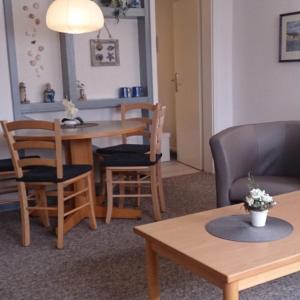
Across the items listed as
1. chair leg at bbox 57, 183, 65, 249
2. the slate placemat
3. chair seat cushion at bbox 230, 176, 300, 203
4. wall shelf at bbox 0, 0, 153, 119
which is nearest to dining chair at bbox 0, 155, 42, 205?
wall shelf at bbox 0, 0, 153, 119

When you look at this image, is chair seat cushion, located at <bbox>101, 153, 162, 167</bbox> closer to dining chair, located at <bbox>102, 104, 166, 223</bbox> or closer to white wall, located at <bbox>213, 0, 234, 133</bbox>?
dining chair, located at <bbox>102, 104, 166, 223</bbox>

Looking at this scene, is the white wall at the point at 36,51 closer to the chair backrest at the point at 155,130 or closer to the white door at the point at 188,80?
the chair backrest at the point at 155,130

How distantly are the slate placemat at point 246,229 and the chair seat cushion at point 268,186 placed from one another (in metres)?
0.82

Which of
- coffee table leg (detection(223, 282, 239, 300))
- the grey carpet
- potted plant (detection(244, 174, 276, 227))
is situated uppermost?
potted plant (detection(244, 174, 276, 227))

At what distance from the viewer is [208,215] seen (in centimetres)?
229

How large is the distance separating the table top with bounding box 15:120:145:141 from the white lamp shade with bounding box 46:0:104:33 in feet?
2.57

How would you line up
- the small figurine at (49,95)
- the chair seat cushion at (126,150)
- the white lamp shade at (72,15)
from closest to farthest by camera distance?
the white lamp shade at (72,15), the chair seat cushion at (126,150), the small figurine at (49,95)

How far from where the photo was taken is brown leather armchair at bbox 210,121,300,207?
308 centimetres

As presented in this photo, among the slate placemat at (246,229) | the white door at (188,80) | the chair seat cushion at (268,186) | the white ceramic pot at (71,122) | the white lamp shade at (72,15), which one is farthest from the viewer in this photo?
the white door at (188,80)

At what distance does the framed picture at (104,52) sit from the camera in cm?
466

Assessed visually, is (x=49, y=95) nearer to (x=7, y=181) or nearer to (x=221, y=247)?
(x=7, y=181)

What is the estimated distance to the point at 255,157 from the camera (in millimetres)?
3336

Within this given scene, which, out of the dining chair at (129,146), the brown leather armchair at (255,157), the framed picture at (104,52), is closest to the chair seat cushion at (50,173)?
the dining chair at (129,146)

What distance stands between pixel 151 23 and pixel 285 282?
10.1 feet
